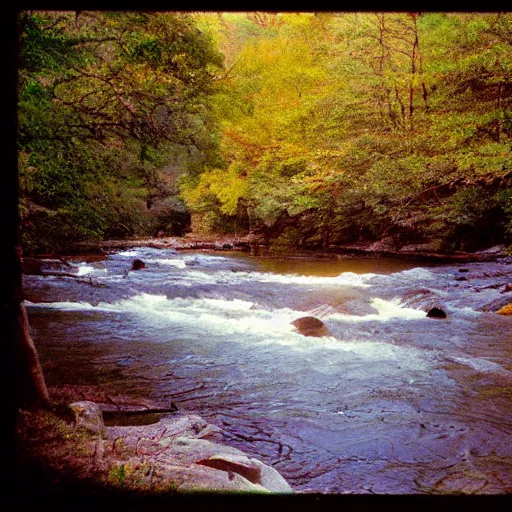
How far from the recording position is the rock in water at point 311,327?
7.96 metres

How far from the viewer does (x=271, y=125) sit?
20.2m

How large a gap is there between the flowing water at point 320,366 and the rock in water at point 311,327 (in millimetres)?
164

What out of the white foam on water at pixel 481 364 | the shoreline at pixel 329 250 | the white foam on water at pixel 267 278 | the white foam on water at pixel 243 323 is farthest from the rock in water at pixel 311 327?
the shoreline at pixel 329 250

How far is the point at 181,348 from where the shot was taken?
7.05 m

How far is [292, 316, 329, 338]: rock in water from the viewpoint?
7.96 meters

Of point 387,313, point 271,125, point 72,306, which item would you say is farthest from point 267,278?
point 271,125

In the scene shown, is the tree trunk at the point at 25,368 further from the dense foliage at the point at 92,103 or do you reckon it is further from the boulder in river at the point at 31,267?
the boulder in river at the point at 31,267

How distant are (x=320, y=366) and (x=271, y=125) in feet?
51.6

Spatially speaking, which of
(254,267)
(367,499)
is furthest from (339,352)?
(254,267)

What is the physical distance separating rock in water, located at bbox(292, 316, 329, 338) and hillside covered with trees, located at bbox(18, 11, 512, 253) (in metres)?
3.48

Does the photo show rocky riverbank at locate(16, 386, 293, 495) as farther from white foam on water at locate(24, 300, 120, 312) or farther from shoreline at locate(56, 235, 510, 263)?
shoreline at locate(56, 235, 510, 263)

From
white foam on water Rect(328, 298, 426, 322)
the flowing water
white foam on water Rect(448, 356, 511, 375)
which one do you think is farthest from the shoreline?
white foam on water Rect(448, 356, 511, 375)

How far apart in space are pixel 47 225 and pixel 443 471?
222 inches

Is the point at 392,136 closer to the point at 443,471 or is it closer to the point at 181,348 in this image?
the point at 181,348
